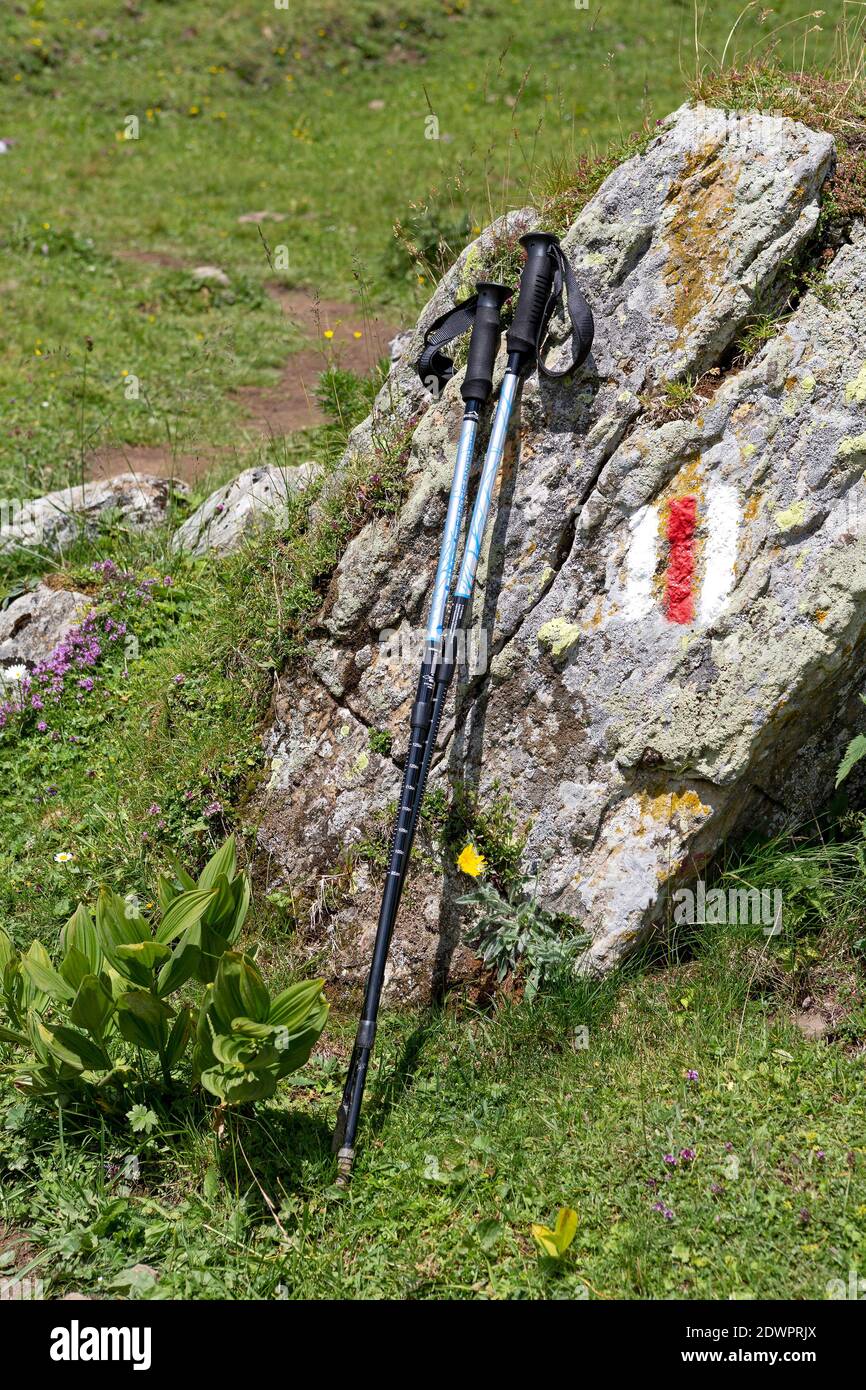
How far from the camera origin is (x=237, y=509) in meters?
7.01

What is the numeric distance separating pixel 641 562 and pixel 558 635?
0.49 metres

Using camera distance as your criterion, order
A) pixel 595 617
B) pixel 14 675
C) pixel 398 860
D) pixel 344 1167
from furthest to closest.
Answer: pixel 14 675 < pixel 595 617 < pixel 398 860 < pixel 344 1167

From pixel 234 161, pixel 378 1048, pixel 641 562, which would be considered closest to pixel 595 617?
pixel 641 562

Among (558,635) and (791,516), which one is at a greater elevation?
(791,516)

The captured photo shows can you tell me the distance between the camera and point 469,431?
475cm

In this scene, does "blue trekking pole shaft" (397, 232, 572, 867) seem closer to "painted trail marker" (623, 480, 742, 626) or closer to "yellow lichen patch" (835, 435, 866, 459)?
"painted trail marker" (623, 480, 742, 626)

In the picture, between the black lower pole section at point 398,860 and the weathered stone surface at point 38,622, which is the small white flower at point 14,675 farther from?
the black lower pole section at point 398,860

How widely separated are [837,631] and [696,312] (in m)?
1.57

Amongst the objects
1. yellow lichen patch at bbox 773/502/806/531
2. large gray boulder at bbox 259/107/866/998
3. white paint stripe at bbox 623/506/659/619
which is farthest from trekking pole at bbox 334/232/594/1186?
yellow lichen patch at bbox 773/502/806/531

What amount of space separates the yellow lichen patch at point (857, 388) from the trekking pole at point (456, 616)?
1.14m

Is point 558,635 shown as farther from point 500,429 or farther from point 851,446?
point 851,446

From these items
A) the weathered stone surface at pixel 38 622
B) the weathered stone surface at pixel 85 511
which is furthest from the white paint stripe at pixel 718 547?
the weathered stone surface at pixel 85 511

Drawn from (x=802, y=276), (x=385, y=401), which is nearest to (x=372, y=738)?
(x=385, y=401)

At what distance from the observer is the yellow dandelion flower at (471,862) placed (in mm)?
4684
